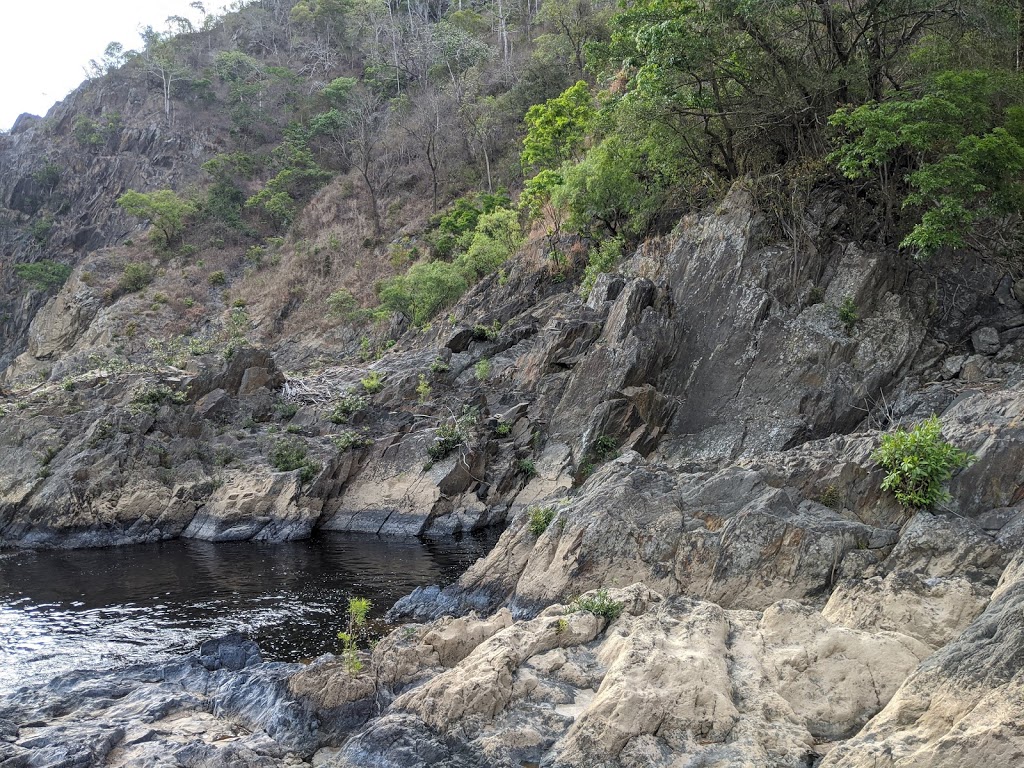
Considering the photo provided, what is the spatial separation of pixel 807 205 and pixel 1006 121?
19.8ft

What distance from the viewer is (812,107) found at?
2438 cm

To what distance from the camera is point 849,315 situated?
22797 millimetres

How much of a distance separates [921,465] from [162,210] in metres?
59.8

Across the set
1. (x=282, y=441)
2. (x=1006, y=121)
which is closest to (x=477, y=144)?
(x=282, y=441)

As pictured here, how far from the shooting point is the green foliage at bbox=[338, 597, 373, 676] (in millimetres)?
10938

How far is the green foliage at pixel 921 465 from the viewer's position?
40.1ft

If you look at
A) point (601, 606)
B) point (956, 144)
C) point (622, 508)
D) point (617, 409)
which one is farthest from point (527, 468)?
point (956, 144)

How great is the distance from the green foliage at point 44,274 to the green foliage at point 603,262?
4780cm

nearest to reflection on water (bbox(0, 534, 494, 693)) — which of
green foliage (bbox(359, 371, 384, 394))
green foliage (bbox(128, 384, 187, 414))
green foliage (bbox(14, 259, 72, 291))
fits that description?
green foliage (bbox(128, 384, 187, 414))

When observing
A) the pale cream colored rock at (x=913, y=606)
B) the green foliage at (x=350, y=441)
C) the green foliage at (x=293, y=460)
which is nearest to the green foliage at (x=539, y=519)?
the pale cream colored rock at (x=913, y=606)

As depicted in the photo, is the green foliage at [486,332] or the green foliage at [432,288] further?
the green foliage at [432,288]

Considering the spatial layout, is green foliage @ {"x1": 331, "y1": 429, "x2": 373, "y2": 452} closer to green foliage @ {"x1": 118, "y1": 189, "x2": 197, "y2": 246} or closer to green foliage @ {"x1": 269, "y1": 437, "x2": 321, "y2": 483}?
green foliage @ {"x1": 269, "y1": 437, "x2": 321, "y2": 483}

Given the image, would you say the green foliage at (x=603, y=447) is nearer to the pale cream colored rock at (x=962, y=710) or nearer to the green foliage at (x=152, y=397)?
the green foliage at (x=152, y=397)

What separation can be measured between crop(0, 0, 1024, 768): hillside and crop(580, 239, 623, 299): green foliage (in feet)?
0.92
